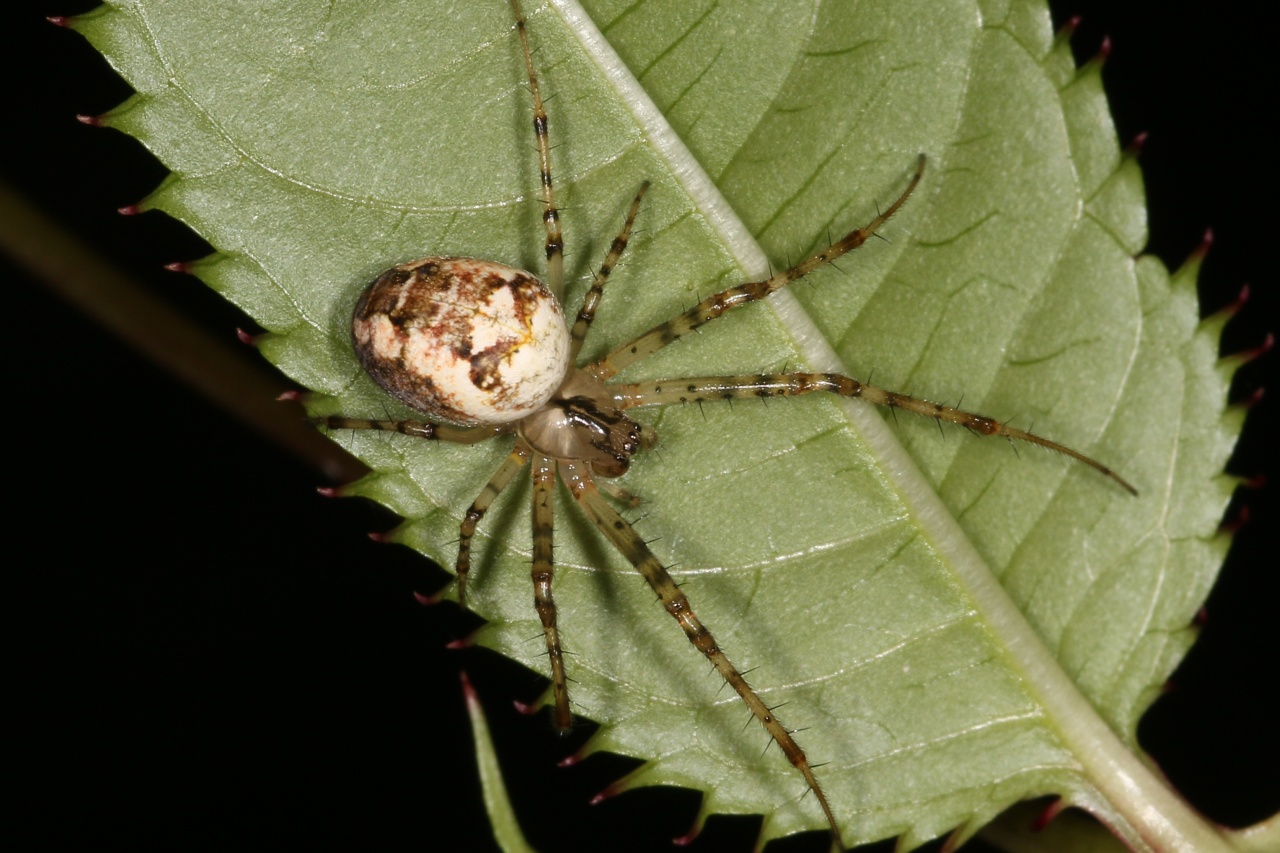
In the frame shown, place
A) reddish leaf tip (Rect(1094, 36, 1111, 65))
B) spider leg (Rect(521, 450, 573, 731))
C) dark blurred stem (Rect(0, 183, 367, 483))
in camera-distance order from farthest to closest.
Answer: dark blurred stem (Rect(0, 183, 367, 483)), spider leg (Rect(521, 450, 573, 731)), reddish leaf tip (Rect(1094, 36, 1111, 65))

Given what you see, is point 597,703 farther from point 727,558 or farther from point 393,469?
point 393,469

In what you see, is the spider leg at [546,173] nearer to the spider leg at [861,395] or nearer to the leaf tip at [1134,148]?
the spider leg at [861,395]

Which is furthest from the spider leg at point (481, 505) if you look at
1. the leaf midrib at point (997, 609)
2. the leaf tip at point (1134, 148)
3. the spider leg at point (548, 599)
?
the leaf tip at point (1134, 148)

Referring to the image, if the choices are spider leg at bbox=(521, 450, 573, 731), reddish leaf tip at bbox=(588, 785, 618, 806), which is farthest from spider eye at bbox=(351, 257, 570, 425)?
reddish leaf tip at bbox=(588, 785, 618, 806)

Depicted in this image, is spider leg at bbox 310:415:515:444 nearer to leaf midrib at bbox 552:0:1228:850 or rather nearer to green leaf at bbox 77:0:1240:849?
green leaf at bbox 77:0:1240:849

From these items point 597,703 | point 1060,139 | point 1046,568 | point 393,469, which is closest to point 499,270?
point 393,469
